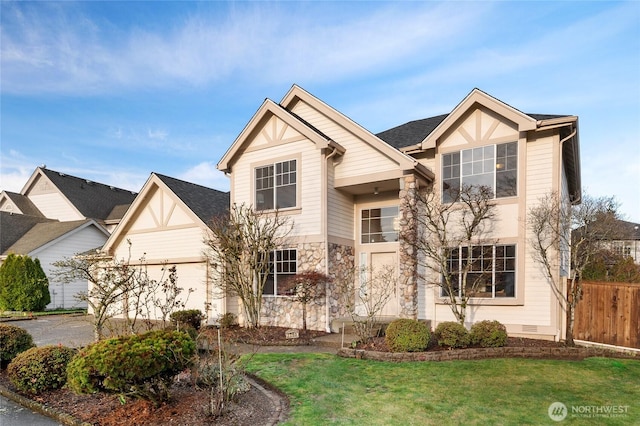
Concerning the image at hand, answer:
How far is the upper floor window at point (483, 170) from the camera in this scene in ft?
34.1

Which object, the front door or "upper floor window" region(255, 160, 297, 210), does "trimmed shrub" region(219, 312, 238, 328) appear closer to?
"upper floor window" region(255, 160, 297, 210)

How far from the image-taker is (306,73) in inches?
584

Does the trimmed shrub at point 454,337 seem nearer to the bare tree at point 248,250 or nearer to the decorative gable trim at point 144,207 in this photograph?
the bare tree at point 248,250

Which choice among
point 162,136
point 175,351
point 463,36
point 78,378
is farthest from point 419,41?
point 162,136

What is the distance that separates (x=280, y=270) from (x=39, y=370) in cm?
715

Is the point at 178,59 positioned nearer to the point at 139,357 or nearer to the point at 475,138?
the point at 475,138

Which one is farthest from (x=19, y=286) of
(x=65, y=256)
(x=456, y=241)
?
(x=456, y=241)

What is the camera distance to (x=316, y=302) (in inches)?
462

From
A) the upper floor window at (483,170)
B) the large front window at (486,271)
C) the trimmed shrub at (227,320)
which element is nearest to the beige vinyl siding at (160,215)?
the trimmed shrub at (227,320)

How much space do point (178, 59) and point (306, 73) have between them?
4.68 metres

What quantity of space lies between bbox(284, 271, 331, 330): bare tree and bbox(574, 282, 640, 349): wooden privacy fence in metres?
6.66

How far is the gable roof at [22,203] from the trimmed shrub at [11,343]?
23.5 m

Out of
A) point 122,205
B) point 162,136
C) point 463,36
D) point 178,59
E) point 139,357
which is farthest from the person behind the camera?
point 122,205

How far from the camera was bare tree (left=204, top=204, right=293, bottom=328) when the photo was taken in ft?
39.4
